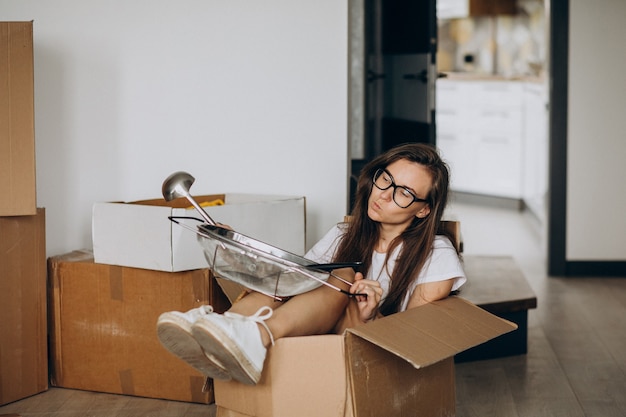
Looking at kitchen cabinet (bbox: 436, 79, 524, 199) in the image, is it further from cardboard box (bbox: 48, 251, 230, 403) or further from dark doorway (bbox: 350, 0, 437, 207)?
cardboard box (bbox: 48, 251, 230, 403)

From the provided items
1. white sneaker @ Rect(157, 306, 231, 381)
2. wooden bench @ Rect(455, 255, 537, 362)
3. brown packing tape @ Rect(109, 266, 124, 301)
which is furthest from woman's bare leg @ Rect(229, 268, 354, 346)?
wooden bench @ Rect(455, 255, 537, 362)

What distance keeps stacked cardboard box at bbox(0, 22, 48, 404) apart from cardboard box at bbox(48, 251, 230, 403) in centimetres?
6

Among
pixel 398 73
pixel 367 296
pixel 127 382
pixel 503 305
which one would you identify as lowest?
pixel 127 382

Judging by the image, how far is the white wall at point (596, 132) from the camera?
13.5ft

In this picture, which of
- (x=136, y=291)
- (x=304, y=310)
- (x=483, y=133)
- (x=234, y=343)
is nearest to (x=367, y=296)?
(x=304, y=310)

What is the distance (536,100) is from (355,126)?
313cm

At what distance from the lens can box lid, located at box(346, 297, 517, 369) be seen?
1.61 metres

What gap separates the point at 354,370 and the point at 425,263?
0.44 metres

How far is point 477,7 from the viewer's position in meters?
7.51

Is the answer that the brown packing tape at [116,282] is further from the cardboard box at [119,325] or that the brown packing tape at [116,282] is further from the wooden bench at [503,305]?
the wooden bench at [503,305]

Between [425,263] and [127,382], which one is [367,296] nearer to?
[425,263]

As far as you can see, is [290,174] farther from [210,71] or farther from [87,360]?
[87,360]

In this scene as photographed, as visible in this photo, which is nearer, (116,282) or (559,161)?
(116,282)

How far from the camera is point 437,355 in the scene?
1619 mm
